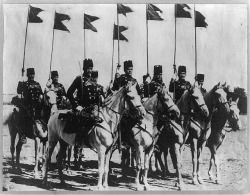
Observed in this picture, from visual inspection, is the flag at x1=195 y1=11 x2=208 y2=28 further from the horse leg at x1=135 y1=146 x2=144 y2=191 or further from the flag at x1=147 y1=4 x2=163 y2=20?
the horse leg at x1=135 y1=146 x2=144 y2=191

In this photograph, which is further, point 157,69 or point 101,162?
point 157,69

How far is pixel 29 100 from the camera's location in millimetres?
4398

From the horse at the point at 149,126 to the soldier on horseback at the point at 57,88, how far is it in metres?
Answer: 0.77

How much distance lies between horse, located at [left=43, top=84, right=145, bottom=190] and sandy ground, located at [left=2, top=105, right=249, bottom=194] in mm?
92

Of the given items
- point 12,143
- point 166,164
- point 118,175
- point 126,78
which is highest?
point 126,78

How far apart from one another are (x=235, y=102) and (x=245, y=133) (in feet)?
1.11

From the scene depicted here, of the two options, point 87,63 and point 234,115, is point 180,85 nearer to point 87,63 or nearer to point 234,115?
point 234,115

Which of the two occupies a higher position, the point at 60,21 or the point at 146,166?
the point at 60,21

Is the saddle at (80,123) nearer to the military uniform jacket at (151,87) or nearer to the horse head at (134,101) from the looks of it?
the horse head at (134,101)

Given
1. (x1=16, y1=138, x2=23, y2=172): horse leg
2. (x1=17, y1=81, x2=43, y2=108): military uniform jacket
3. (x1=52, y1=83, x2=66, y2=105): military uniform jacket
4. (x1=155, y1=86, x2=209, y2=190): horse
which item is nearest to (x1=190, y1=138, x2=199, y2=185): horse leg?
(x1=155, y1=86, x2=209, y2=190): horse

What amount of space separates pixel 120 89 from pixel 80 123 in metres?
0.51

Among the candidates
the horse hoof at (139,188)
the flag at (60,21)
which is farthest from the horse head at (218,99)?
the flag at (60,21)

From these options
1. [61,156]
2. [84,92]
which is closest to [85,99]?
[84,92]

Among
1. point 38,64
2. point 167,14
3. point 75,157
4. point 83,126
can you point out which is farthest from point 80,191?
point 167,14
